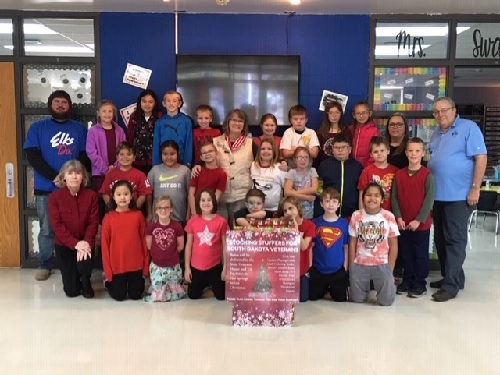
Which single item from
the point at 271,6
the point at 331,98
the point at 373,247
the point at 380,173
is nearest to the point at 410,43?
the point at 331,98

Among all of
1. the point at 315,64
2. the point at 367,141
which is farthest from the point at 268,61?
the point at 367,141

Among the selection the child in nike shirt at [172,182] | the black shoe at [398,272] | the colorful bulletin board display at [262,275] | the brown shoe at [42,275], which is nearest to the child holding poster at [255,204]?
the colorful bulletin board display at [262,275]

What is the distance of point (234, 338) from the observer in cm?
317

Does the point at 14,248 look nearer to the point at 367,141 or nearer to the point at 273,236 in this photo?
the point at 273,236

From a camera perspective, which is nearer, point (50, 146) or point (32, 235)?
Result: point (50, 146)

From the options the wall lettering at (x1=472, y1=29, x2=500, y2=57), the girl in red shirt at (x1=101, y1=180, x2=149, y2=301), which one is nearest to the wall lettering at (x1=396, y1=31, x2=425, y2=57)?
the wall lettering at (x1=472, y1=29, x2=500, y2=57)

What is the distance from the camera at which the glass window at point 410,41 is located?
16.1ft

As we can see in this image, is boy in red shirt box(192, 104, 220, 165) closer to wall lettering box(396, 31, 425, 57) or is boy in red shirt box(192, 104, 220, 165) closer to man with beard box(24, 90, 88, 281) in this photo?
man with beard box(24, 90, 88, 281)

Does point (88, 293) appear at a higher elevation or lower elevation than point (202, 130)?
lower

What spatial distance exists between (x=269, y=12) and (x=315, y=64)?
2.21 feet

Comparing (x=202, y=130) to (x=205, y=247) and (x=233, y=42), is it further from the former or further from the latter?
(x=205, y=247)

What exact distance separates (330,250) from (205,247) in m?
0.98

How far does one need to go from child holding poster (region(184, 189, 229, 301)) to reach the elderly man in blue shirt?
1780 mm

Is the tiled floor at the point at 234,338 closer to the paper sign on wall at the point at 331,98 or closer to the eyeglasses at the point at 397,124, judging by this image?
the eyeglasses at the point at 397,124
